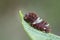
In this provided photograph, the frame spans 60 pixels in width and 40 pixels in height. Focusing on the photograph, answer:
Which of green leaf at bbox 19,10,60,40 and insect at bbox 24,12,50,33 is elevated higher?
insect at bbox 24,12,50,33

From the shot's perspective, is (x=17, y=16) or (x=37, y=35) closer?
(x=37, y=35)

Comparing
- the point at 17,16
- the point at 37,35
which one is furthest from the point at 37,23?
the point at 17,16

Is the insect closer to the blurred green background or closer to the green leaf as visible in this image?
the green leaf

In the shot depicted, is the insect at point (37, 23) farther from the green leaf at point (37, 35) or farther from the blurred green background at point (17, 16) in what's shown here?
the blurred green background at point (17, 16)

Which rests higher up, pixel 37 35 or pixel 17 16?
pixel 17 16

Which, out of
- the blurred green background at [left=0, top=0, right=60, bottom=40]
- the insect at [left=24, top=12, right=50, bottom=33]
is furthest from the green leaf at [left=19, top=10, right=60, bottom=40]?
the blurred green background at [left=0, top=0, right=60, bottom=40]

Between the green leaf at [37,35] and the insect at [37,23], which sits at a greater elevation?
the insect at [37,23]

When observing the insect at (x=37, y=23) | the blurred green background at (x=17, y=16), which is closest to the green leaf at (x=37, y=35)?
the insect at (x=37, y=23)

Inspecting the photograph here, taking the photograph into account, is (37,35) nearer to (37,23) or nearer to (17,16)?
(37,23)
